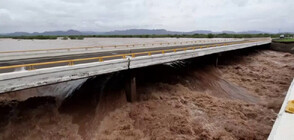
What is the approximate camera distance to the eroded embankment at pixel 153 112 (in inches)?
350

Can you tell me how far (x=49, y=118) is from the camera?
9.98 m

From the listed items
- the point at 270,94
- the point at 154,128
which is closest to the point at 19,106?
the point at 154,128

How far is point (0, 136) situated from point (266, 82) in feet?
76.5

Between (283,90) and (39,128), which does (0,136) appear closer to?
(39,128)

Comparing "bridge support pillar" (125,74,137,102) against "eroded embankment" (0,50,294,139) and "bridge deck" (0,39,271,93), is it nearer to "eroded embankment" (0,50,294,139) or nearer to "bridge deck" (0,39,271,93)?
"eroded embankment" (0,50,294,139)

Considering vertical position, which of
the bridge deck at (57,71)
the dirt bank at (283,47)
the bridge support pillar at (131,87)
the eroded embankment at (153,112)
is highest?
the dirt bank at (283,47)

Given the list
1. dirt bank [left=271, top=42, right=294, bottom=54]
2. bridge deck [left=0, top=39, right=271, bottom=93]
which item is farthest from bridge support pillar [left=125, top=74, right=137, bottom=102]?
dirt bank [left=271, top=42, right=294, bottom=54]

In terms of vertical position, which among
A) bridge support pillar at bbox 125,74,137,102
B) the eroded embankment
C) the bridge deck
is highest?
the bridge deck

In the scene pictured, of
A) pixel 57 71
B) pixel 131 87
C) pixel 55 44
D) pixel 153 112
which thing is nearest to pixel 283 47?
pixel 153 112

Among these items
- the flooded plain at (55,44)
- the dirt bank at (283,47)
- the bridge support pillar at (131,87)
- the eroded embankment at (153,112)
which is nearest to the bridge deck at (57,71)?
the bridge support pillar at (131,87)

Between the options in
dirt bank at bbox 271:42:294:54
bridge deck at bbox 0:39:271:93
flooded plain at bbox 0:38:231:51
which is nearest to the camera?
bridge deck at bbox 0:39:271:93

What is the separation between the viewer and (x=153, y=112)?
10828 millimetres

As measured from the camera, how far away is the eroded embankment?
29.1ft

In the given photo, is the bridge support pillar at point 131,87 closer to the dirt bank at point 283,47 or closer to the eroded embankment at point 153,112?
the eroded embankment at point 153,112
